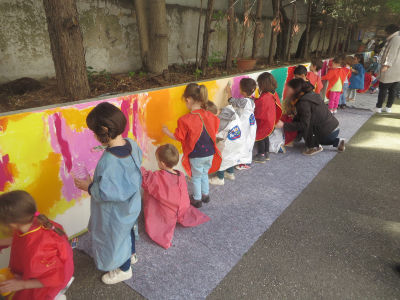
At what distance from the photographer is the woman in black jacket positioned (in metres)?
4.48

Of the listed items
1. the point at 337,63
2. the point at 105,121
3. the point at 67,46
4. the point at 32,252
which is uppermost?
the point at 67,46

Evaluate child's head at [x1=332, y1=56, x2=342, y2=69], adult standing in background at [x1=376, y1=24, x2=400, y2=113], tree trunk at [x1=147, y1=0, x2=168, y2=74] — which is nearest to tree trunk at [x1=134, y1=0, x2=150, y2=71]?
tree trunk at [x1=147, y1=0, x2=168, y2=74]

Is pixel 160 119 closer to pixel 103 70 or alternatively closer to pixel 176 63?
pixel 103 70

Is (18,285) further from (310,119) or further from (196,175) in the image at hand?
(310,119)

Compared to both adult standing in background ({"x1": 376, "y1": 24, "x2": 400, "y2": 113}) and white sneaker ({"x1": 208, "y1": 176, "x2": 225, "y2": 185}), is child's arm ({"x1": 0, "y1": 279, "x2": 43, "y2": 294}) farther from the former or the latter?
adult standing in background ({"x1": 376, "y1": 24, "x2": 400, "y2": 113})

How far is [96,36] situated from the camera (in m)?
4.63

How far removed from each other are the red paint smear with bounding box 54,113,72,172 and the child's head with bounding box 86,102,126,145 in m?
0.61

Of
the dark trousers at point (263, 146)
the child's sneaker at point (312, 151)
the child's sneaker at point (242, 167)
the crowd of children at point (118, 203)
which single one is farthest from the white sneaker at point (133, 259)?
the child's sneaker at point (312, 151)

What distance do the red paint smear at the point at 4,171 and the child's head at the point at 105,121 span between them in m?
0.71

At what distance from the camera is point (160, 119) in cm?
Result: 323

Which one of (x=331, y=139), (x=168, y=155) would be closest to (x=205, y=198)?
(x=168, y=155)

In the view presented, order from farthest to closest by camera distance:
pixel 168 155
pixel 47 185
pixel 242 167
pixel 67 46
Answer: pixel 242 167 < pixel 67 46 < pixel 168 155 < pixel 47 185

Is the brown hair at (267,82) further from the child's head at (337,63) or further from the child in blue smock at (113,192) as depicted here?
the child's head at (337,63)

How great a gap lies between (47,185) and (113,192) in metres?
0.81
